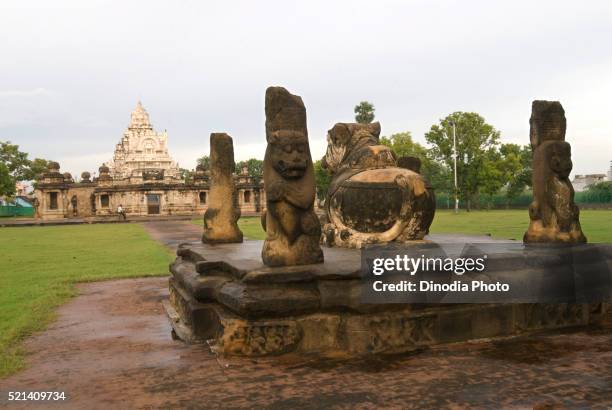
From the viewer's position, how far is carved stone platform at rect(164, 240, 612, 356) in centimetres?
458

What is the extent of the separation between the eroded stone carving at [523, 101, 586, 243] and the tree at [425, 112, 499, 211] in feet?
130

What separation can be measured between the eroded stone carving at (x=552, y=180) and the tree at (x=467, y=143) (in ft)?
130

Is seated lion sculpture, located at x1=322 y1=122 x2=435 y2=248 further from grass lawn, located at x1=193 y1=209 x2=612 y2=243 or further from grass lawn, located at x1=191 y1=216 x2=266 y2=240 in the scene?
grass lawn, located at x1=191 y1=216 x2=266 y2=240

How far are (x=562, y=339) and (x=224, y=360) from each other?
292 centimetres

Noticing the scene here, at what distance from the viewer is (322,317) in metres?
4.73

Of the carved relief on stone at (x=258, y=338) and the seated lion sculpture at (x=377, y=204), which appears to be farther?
the seated lion sculpture at (x=377, y=204)

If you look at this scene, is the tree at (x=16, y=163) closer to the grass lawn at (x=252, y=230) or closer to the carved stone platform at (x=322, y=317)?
the grass lawn at (x=252, y=230)

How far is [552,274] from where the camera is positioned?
18.4ft

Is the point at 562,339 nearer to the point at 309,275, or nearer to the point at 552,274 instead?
the point at 552,274

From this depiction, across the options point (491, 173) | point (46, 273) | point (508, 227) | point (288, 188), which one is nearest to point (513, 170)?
point (491, 173)

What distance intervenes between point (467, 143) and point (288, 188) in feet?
141

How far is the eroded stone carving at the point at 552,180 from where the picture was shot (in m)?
6.41

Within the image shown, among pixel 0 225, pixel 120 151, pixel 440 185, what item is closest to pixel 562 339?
pixel 0 225

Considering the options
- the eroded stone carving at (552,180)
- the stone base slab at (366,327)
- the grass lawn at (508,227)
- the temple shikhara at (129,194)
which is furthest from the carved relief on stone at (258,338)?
the temple shikhara at (129,194)
